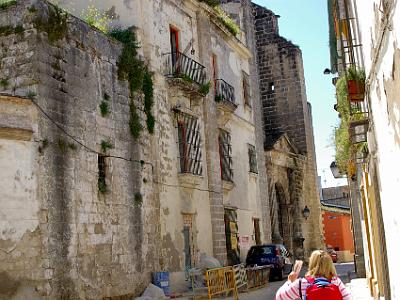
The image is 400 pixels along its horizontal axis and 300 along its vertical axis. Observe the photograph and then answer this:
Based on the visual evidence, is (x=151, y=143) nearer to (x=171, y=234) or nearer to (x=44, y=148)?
(x=171, y=234)

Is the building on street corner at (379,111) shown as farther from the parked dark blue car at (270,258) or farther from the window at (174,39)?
the parked dark blue car at (270,258)

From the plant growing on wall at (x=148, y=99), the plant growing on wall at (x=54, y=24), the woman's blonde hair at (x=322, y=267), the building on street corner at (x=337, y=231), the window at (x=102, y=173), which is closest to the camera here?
the woman's blonde hair at (x=322, y=267)

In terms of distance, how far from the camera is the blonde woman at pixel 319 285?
501cm

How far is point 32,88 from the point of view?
13.2 metres

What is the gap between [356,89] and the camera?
412 inches

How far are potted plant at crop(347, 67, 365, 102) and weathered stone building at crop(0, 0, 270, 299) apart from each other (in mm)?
6383

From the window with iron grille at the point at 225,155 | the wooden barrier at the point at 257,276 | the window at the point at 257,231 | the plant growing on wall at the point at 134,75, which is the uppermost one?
the plant growing on wall at the point at 134,75

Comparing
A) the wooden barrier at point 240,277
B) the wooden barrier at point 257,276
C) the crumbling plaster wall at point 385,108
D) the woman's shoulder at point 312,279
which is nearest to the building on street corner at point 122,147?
the wooden barrier at point 257,276

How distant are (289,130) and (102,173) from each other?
770 inches

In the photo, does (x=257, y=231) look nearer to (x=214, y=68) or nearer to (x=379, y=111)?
(x=214, y=68)

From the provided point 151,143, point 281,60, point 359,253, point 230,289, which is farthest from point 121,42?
point 281,60

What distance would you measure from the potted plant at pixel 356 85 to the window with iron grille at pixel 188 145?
8.98 metres

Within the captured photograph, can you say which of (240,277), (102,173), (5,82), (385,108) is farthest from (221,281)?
(385,108)

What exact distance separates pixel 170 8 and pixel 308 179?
646 inches
